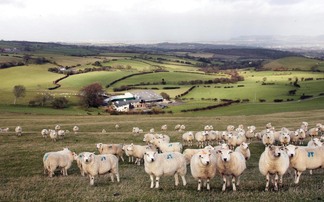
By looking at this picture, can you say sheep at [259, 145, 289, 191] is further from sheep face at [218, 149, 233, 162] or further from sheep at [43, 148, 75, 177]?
sheep at [43, 148, 75, 177]

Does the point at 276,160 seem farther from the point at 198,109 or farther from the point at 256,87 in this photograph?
the point at 256,87

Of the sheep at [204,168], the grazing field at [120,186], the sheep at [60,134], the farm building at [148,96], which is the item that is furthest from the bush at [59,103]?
the sheep at [204,168]

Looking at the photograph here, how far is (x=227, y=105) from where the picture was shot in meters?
76.5

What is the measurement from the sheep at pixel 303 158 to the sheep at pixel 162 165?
4.99 meters

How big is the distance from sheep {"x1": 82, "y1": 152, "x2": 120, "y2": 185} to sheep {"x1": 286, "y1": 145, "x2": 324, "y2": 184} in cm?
836

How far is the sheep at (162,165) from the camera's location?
14.6m

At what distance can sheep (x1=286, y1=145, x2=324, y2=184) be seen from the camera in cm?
1527

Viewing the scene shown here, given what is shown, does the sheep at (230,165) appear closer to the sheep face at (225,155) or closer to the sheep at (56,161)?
the sheep face at (225,155)

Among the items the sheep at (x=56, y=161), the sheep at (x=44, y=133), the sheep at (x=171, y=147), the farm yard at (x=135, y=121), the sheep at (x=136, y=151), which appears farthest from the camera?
the sheep at (x=44, y=133)

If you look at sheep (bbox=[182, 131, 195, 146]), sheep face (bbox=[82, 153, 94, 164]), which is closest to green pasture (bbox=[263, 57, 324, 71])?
sheep (bbox=[182, 131, 195, 146])

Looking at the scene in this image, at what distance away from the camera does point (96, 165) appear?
1605 cm

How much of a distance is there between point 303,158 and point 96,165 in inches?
382

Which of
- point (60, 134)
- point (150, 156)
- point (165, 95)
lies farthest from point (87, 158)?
point (165, 95)

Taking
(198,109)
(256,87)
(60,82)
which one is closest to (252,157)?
(198,109)
